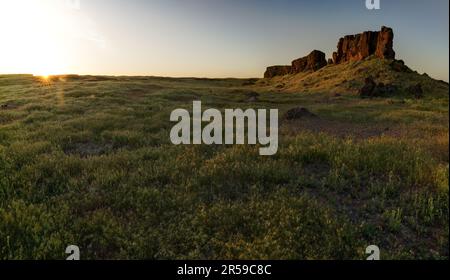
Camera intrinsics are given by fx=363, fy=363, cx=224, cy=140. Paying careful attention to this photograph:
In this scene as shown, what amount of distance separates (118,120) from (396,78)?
175 ft

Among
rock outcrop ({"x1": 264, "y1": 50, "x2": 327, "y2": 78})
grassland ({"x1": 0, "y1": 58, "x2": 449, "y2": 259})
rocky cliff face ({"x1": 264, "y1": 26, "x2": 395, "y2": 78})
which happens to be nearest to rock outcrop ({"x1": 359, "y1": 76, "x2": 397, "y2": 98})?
grassland ({"x1": 0, "y1": 58, "x2": 449, "y2": 259})

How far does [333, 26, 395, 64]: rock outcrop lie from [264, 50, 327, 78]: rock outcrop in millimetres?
10574

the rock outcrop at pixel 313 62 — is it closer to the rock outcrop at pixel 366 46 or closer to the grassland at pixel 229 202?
the rock outcrop at pixel 366 46

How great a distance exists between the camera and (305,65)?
147250mm

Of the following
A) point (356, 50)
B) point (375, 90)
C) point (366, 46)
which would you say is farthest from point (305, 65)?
point (375, 90)

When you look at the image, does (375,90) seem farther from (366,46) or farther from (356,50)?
(356,50)

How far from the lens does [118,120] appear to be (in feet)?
70.9

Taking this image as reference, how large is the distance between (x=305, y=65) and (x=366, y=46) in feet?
144

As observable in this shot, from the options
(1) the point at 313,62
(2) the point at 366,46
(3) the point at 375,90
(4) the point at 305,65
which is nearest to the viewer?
(3) the point at 375,90

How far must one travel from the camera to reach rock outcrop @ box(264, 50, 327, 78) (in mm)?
135750

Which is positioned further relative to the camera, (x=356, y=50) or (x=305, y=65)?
(x=305, y=65)

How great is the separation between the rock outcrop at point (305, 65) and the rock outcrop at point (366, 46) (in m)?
10.6

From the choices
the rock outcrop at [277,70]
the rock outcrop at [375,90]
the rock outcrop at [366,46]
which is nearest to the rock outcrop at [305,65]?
the rock outcrop at [277,70]
